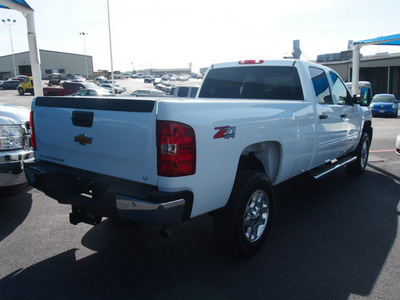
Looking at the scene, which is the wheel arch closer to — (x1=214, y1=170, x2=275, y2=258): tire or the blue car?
(x1=214, y1=170, x2=275, y2=258): tire

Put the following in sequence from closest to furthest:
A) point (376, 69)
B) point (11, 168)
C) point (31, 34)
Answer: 1. point (11, 168)
2. point (31, 34)
3. point (376, 69)

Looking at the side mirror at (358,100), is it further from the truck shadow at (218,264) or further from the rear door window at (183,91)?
the rear door window at (183,91)

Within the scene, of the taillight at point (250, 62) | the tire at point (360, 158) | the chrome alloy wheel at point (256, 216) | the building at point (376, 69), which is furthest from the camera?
the building at point (376, 69)

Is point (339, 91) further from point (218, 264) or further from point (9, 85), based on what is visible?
point (9, 85)

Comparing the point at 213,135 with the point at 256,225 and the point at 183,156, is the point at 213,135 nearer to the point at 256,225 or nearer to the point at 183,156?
the point at 183,156

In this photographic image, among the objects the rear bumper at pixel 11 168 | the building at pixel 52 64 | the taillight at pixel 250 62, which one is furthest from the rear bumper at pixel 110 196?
the building at pixel 52 64

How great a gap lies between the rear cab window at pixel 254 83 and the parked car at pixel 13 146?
8.32 ft

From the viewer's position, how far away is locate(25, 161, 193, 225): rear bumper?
254cm

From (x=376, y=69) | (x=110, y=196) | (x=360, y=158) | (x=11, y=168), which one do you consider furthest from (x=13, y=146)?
(x=376, y=69)

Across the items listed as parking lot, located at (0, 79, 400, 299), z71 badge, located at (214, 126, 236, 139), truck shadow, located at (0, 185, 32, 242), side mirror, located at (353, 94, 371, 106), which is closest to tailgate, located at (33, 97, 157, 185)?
z71 badge, located at (214, 126, 236, 139)

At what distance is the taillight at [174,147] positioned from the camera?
8.32 feet

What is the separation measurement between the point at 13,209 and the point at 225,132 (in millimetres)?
3570

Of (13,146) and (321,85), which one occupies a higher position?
(321,85)

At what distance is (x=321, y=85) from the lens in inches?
196
